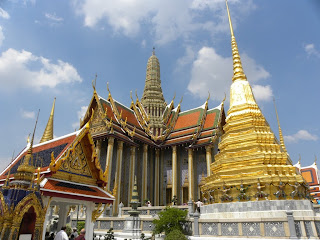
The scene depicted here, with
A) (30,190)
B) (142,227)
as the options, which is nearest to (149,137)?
(142,227)

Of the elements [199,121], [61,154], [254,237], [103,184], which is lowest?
[254,237]

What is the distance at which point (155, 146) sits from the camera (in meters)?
23.1

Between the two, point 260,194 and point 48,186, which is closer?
point 48,186

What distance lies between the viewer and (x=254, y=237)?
25.1 feet

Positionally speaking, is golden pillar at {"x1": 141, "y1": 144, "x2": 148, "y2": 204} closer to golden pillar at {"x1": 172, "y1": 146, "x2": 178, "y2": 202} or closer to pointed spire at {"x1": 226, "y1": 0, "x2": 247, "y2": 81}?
golden pillar at {"x1": 172, "y1": 146, "x2": 178, "y2": 202}

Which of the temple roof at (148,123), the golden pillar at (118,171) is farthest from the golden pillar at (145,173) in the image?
the golden pillar at (118,171)

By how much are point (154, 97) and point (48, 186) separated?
22.6 m

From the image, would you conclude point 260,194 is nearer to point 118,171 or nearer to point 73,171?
point 73,171

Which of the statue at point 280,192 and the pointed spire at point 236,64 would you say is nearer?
the statue at point 280,192

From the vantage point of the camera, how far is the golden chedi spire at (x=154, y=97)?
81.1 feet

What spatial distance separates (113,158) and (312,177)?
24040 mm

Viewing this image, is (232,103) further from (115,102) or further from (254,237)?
(115,102)

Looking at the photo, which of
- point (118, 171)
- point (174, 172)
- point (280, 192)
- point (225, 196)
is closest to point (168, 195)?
point (174, 172)

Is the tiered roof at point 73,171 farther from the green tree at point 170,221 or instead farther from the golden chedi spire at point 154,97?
the golden chedi spire at point 154,97
